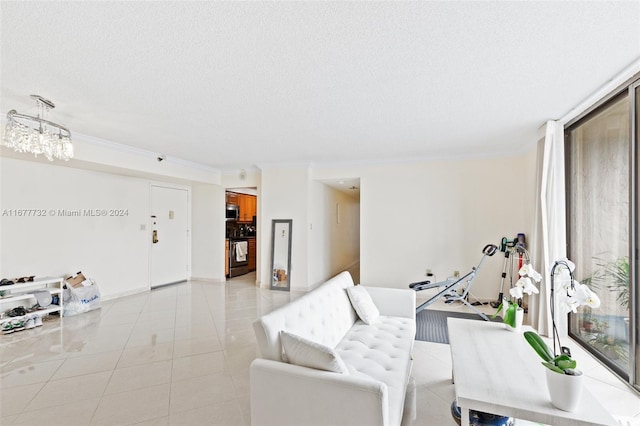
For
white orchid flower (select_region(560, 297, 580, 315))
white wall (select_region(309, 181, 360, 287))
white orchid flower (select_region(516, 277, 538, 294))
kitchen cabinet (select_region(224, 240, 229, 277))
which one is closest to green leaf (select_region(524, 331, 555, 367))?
white orchid flower (select_region(560, 297, 580, 315))

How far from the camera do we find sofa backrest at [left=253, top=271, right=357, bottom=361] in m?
1.72

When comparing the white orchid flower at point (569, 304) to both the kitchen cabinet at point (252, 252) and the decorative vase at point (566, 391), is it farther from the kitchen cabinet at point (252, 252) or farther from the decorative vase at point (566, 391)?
the kitchen cabinet at point (252, 252)

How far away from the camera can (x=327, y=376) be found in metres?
1.51

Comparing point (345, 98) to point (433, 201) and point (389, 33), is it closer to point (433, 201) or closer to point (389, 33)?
point (389, 33)

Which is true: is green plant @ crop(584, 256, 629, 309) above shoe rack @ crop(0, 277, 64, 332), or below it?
above

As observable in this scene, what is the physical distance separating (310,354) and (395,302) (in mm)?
1685

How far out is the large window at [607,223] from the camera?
2391 millimetres

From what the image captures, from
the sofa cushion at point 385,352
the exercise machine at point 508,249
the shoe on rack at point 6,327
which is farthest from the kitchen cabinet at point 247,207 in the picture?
the exercise machine at point 508,249

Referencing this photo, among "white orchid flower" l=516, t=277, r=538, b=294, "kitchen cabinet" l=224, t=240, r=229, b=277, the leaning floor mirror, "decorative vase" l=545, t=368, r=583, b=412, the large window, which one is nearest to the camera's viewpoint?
"decorative vase" l=545, t=368, r=583, b=412

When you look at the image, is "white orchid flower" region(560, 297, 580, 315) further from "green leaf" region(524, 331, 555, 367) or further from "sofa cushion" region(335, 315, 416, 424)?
"sofa cushion" region(335, 315, 416, 424)

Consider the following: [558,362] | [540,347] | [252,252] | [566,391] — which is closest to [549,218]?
[540,347]

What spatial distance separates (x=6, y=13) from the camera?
63.3 inches

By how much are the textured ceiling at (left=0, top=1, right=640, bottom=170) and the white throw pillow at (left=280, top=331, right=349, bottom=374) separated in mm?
1850

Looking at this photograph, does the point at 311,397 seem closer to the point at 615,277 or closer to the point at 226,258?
the point at 615,277
